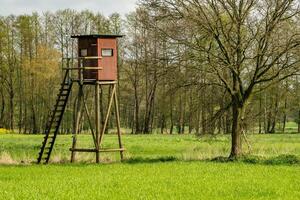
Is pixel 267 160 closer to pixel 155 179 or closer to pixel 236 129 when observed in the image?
pixel 236 129

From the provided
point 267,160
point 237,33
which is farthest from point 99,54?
point 267,160

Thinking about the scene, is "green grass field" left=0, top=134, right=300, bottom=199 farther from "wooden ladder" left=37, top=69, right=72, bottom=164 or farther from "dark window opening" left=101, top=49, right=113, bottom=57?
"dark window opening" left=101, top=49, right=113, bottom=57

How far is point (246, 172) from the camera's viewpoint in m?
23.2

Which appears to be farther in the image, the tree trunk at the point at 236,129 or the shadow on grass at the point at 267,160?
the tree trunk at the point at 236,129

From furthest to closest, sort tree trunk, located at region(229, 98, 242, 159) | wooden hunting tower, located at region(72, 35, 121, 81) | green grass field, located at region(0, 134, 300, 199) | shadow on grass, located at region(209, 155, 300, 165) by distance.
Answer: wooden hunting tower, located at region(72, 35, 121, 81) < tree trunk, located at region(229, 98, 242, 159) < shadow on grass, located at region(209, 155, 300, 165) < green grass field, located at region(0, 134, 300, 199)

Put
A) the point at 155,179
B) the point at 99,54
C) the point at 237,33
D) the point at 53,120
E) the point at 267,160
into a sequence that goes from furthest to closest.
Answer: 1. the point at 99,54
2. the point at 53,120
3. the point at 237,33
4. the point at 267,160
5. the point at 155,179

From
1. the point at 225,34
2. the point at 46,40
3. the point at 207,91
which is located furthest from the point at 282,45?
the point at 46,40

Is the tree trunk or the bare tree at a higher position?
the bare tree

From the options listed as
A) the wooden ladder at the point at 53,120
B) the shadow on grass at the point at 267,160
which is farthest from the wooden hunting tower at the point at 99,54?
the shadow on grass at the point at 267,160

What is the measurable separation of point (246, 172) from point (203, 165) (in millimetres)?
3418

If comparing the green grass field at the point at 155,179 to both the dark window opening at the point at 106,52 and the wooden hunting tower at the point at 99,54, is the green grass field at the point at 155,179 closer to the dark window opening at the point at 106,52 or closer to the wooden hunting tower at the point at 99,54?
the wooden hunting tower at the point at 99,54

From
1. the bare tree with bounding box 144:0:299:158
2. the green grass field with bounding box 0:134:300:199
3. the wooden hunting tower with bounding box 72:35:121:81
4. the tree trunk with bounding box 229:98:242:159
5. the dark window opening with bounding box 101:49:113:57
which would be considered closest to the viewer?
the green grass field with bounding box 0:134:300:199

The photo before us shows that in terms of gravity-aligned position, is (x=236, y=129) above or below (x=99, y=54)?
below

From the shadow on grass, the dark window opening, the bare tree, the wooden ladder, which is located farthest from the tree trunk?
the wooden ladder
